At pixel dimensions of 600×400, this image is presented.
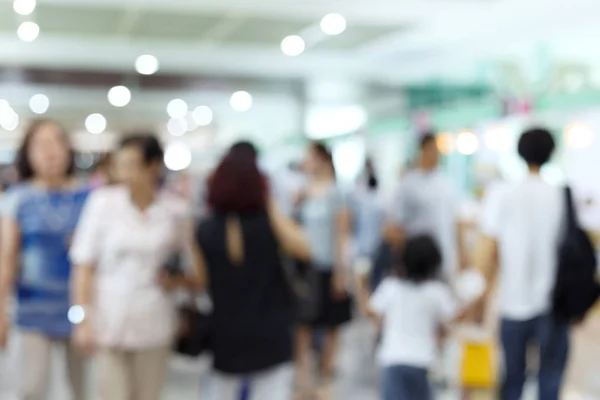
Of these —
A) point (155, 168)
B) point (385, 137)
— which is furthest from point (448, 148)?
point (155, 168)

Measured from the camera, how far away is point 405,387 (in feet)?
10.6

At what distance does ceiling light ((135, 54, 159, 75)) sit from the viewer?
1214 centimetres

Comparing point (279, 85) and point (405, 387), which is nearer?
point (405, 387)

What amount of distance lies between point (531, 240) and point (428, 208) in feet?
4.90

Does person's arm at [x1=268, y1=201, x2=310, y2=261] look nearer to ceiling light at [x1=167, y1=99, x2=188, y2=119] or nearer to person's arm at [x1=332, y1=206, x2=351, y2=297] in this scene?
person's arm at [x1=332, y1=206, x2=351, y2=297]

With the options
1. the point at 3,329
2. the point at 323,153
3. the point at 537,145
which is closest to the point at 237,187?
the point at 3,329

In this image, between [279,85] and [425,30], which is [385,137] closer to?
[425,30]

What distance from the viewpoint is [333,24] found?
9969 millimetres

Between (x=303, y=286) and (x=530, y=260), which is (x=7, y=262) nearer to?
(x=303, y=286)

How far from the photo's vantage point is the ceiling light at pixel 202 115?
17.1 meters

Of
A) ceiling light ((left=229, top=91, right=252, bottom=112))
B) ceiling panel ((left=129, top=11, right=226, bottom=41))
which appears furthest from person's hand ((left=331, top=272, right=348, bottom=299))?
ceiling light ((left=229, top=91, right=252, bottom=112))

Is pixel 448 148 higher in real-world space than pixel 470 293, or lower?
higher

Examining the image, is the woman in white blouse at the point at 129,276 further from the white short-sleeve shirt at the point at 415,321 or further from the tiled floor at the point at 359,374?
the tiled floor at the point at 359,374

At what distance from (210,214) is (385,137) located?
716 cm
